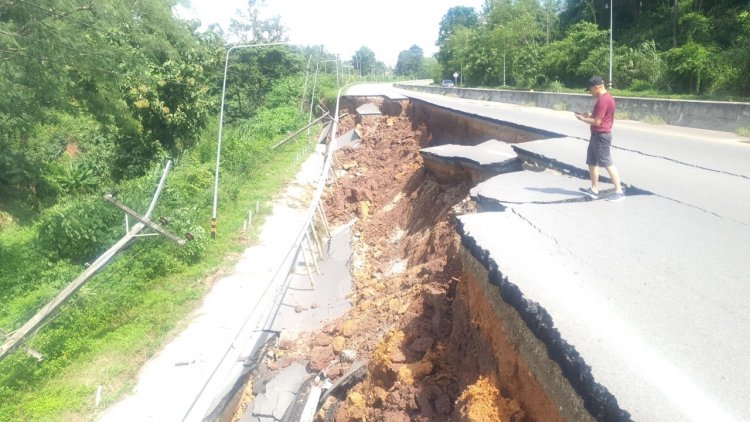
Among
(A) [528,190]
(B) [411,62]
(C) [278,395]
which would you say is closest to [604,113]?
(A) [528,190]

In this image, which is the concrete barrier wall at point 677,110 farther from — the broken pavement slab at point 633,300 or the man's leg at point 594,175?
the broken pavement slab at point 633,300

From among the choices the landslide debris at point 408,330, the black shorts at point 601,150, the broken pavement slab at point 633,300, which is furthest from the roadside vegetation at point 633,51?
the broken pavement slab at point 633,300

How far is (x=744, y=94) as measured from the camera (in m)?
18.5

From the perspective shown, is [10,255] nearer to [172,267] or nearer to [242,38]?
[172,267]

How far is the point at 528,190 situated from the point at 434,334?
2.86m

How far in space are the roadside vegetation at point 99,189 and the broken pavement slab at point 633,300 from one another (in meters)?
7.30

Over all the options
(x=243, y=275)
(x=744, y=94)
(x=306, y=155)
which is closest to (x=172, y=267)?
(x=243, y=275)

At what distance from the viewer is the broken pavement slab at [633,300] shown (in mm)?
2727

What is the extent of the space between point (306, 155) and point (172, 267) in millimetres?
15891

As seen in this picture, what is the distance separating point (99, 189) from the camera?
805 inches

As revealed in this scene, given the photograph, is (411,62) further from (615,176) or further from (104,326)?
(615,176)

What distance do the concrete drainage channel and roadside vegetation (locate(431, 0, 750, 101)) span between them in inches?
482

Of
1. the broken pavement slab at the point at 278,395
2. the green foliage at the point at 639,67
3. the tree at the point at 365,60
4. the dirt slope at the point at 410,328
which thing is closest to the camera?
the dirt slope at the point at 410,328

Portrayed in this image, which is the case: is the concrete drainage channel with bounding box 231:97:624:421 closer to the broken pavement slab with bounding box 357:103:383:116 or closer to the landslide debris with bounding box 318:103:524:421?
the landslide debris with bounding box 318:103:524:421
